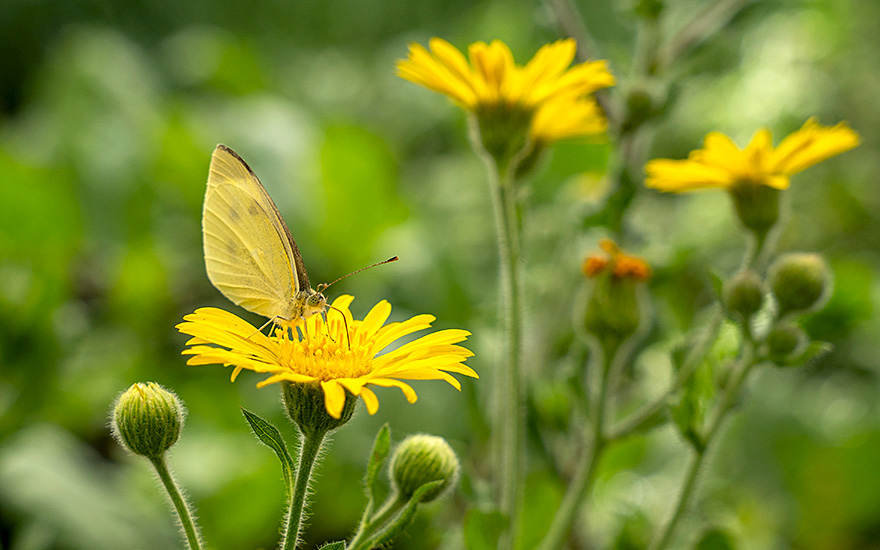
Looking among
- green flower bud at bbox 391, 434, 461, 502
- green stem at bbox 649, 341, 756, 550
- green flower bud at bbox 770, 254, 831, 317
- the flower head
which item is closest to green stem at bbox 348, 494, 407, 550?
green flower bud at bbox 391, 434, 461, 502

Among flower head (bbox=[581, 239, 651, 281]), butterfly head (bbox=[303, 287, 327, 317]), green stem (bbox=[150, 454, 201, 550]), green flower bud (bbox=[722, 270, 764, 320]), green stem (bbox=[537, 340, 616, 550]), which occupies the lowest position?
green stem (bbox=[537, 340, 616, 550])

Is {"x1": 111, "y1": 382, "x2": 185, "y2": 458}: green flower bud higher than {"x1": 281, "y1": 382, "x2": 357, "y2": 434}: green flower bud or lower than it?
higher

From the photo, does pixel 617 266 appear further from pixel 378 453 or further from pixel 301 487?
pixel 301 487

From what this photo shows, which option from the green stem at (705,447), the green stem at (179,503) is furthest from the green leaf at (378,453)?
the green stem at (705,447)

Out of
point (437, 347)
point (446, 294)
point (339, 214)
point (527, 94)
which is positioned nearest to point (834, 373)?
point (446, 294)

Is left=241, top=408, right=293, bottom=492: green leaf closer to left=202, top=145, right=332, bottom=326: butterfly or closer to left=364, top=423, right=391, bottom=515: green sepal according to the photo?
left=364, top=423, right=391, bottom=515: green sepal

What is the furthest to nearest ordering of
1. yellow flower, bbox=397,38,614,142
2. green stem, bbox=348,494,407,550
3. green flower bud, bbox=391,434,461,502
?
yellow flower, bbox=397,38,614,142 < green flower bud, bbox=391,434,461,502 < green stem, bbox=348,494,407,550

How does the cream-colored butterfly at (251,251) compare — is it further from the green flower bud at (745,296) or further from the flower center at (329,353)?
the green flower bud at (745,296)
